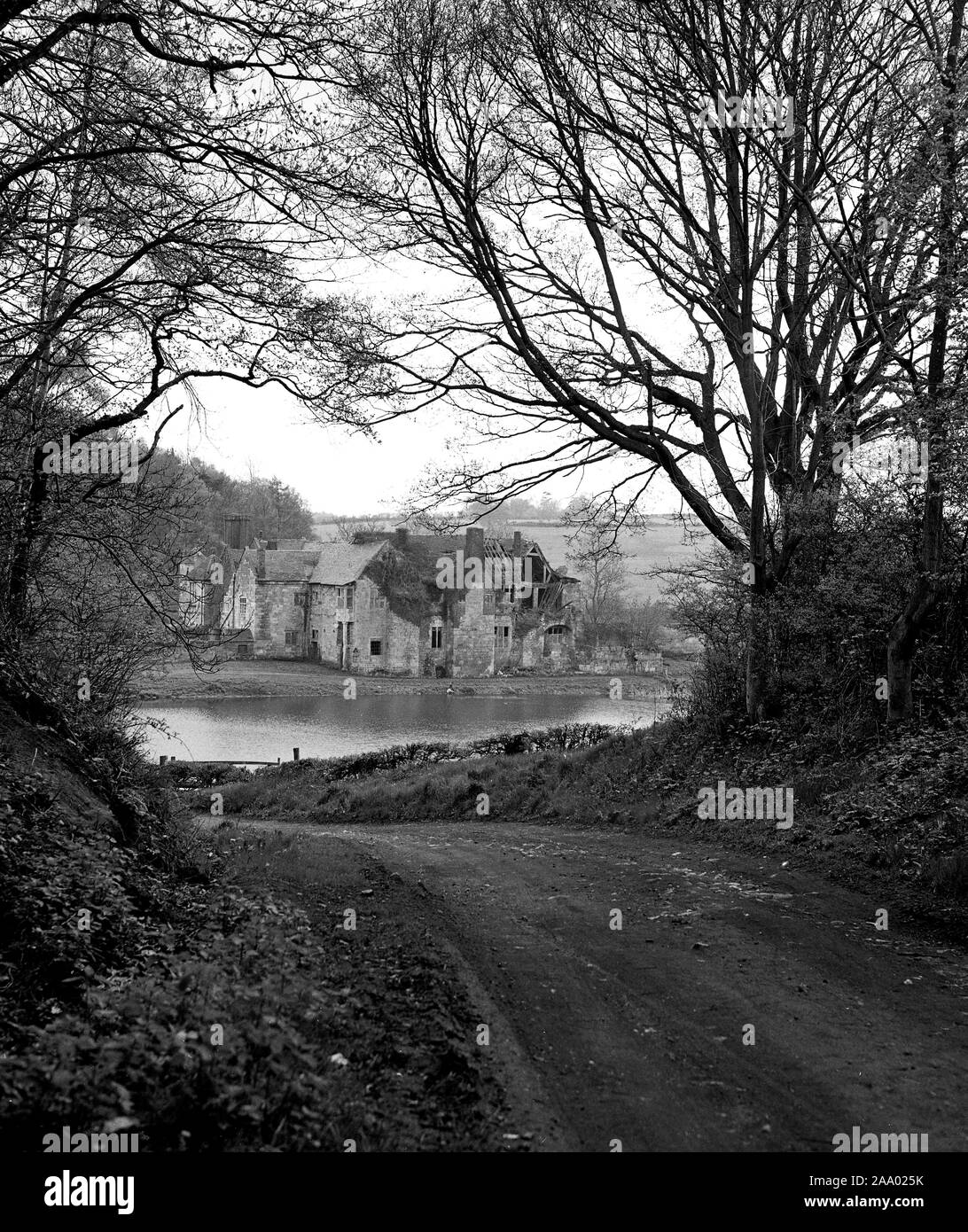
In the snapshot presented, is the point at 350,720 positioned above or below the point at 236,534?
below

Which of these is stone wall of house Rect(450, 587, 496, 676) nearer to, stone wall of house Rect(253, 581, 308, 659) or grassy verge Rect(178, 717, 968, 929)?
stone wall of house Rect(253, 581, 308, 659)

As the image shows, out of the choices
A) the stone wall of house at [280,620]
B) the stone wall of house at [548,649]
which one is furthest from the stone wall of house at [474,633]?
the stone wall of house at [280,620]

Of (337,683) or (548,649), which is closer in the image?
(337,683)

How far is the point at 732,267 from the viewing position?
14305 mm

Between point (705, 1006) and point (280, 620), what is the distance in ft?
198

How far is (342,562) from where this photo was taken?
205ft

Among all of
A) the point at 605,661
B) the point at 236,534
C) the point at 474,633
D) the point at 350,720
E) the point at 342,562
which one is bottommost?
the point at 350,720

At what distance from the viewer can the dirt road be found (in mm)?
4824

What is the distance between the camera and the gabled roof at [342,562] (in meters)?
60.2

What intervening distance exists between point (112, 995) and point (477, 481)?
12.2 meters

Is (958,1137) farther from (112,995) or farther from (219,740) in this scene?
(219,740)

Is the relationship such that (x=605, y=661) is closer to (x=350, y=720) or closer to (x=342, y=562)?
(x=342, y=562)

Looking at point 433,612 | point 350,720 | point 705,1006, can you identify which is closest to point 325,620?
point 433,612

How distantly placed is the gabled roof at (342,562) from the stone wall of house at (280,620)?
6.63ft
